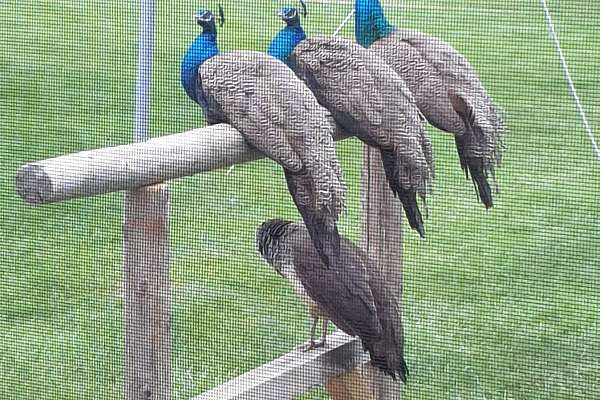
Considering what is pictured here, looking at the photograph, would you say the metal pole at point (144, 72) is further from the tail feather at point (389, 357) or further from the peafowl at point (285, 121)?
the tail feather at point (389, 357)

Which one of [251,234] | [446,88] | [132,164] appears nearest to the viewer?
[132,164]

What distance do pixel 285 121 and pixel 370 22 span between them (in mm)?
192

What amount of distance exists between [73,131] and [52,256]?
0.16 metres

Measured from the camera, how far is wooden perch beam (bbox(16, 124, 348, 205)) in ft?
3.32

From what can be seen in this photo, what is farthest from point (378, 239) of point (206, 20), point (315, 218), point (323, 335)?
point (206, 20)

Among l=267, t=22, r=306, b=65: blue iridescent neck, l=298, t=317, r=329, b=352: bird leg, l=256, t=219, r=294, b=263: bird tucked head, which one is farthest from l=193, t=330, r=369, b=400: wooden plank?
l=267, t=22, r=306, b=65: blue iridescent neck

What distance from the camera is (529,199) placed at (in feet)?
4.13

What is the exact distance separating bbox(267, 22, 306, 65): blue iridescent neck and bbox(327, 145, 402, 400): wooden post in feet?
0.62

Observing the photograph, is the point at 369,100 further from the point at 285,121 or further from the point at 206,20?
the point at 206,20

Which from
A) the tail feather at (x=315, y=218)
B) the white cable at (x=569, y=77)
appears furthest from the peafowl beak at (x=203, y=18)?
the white cable at (x=569, y=77)

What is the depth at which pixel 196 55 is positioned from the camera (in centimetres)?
120

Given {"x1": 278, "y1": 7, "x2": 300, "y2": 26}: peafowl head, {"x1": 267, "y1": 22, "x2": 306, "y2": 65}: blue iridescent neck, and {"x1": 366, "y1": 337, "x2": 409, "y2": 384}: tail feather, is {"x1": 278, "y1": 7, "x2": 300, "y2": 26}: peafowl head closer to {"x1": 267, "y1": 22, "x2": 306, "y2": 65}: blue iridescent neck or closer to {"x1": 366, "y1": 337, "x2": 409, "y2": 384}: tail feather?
{"x1": 267, "y1": 22, "x2": 306, "y2": 65}: blue iridescent neck

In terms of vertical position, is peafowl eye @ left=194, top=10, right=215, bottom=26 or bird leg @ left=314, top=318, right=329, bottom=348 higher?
peafowl eye @ left=194, top=10, right=215, bottom=26

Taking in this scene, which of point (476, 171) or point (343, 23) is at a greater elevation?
point (343, 23)
